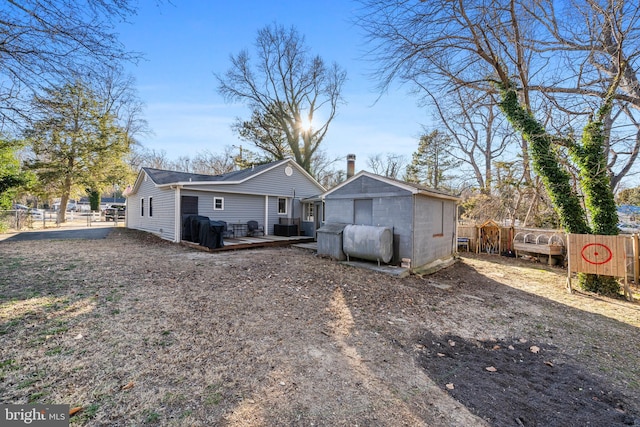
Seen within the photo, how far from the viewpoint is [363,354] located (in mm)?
3348

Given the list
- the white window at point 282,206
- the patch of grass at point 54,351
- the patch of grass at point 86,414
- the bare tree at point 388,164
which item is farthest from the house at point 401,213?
→ the bare tree at point 388,164

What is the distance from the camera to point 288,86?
77.4 feet

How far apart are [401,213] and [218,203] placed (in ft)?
28.1

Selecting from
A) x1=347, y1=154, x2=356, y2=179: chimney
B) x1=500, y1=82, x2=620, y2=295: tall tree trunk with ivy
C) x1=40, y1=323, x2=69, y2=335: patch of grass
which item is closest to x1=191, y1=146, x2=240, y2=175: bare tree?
x1=347, y1=154, x2=356, y2=179: chimney

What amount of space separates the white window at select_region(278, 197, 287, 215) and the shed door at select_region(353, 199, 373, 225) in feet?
22.7

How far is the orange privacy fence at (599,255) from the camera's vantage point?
6316 mm

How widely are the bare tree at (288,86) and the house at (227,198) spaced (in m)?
8.88

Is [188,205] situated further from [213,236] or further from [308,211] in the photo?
[308,211]

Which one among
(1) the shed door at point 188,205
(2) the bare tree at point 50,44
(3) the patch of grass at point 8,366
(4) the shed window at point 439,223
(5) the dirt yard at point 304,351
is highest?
(2) the bare tree at point 50,44

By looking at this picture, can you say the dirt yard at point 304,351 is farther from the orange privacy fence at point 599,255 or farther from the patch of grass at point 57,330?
the orange privacy fence at point 599,255

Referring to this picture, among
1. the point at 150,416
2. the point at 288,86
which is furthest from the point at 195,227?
the point at 288,86

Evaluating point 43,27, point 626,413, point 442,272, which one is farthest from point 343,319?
point 43,27

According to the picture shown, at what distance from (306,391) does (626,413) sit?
3.02 m

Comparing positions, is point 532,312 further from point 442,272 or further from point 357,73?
point 357,73
